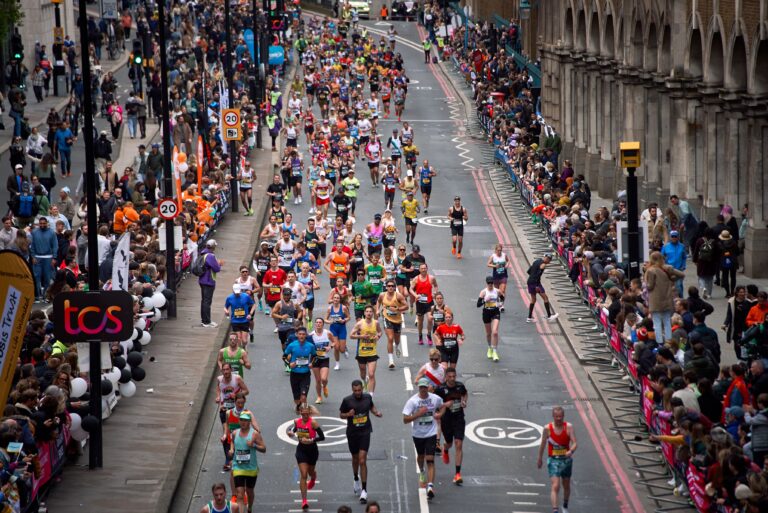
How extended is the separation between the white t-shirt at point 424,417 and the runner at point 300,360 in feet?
12.1

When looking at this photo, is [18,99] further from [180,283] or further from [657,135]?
[657,135]

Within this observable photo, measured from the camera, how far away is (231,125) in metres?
47.2

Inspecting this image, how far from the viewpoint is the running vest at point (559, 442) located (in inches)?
852

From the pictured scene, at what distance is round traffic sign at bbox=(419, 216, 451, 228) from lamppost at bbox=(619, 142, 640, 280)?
60.3 ft

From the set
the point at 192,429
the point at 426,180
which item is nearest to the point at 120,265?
the point at 192,429

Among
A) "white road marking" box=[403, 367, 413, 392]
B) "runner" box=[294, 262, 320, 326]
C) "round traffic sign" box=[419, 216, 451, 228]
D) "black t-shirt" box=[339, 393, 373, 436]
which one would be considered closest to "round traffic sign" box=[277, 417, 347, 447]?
"white road marking" box=[403, 367, 413, 392]

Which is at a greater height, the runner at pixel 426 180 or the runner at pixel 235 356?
the runner at pixel 426 180

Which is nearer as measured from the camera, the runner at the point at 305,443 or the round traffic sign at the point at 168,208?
the runner at the point at 305,443

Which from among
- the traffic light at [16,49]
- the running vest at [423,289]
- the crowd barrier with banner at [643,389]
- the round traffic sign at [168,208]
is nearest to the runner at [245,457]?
the crowd barrier with banner at [643,389]

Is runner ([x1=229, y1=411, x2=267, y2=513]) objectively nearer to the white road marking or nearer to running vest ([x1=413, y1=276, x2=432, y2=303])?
the white road marking

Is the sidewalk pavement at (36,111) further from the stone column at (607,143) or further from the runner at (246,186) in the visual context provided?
the stone column at (607,143)

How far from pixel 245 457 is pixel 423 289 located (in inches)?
413

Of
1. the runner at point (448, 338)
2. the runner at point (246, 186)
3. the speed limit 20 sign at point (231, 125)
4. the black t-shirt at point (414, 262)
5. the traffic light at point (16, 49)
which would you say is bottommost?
the runner at point (448, 338)

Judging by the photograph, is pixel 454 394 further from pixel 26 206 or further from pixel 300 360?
pixel 26 206
